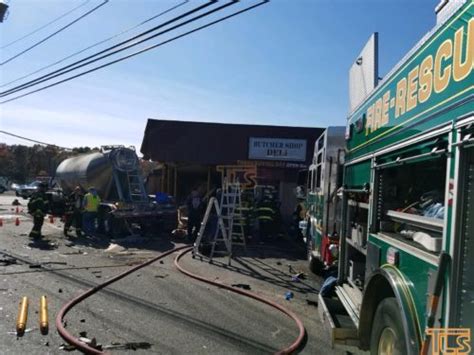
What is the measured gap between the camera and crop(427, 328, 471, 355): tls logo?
2.61 m

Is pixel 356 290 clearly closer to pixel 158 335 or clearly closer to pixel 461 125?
pixel 158 335

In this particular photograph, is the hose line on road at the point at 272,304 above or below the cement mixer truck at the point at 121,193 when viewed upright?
below

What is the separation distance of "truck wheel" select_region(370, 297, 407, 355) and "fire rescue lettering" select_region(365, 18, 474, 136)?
1.50m

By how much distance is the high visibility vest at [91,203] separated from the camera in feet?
53.7

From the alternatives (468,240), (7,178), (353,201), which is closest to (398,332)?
(468,240)

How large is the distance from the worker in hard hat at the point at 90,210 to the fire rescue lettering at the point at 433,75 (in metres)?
13.4

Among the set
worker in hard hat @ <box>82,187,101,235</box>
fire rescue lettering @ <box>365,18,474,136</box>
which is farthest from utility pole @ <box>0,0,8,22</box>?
fire rescue lettering @ <box>365,18,474,136</box>

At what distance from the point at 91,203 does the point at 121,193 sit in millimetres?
1922

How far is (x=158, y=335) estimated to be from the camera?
19.6 ft

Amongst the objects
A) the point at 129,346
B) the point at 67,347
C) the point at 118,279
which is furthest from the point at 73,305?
the point at 118,279

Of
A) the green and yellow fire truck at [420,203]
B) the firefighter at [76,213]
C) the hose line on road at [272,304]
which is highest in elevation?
the green and yellow fire truck at [420,203]

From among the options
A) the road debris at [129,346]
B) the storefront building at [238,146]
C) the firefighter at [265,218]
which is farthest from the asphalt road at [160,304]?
the storefront building at [238,146]

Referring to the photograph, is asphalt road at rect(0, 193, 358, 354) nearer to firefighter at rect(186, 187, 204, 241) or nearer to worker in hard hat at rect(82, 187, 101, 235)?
firefighter at rect(186, 187, 204, 241)

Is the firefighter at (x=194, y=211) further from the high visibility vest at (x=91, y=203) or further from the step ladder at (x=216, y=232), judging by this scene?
the high visibility vest at (x=91, y=203)
